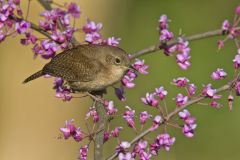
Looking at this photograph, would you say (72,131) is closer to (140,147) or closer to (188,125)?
(140,147)

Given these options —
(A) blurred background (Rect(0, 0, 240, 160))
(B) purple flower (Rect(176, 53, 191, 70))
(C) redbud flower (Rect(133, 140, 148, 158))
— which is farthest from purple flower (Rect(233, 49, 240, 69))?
(A) blurred background (Rect(0, 0, 240, 160))

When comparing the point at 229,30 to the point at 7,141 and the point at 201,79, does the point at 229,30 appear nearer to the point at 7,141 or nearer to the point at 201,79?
the point at 7,141

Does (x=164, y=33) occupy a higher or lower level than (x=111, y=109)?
higher

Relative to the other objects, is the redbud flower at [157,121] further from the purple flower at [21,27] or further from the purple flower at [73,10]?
the purple flower at [73,10]

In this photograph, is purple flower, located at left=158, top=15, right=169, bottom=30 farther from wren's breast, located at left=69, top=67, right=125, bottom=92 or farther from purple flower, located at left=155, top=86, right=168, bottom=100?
wren's breast, located at left=69, top=67, right=125, bottom=92

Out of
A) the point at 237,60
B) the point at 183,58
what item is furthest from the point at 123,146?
the point at 237,60

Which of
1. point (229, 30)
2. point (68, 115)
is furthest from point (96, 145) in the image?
point (68, 115)
